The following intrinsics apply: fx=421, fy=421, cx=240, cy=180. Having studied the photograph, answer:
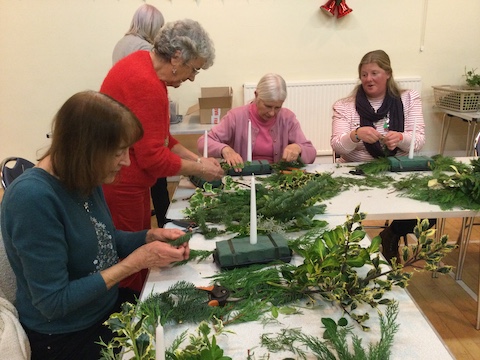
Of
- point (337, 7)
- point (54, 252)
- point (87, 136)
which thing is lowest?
point (54, 252)

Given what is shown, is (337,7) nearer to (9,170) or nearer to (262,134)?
(262,134)

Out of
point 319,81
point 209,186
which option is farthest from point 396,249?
point 319,81

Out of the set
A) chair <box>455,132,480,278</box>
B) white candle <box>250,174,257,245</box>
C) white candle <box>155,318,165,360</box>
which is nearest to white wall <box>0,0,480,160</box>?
chair <box>455,132,480,278</box>

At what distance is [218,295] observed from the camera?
3.83 ft

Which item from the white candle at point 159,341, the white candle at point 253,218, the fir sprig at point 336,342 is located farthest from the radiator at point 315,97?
the white candle at point 159,341

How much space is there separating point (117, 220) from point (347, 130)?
1.60m

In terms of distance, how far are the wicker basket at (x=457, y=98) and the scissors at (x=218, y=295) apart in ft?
12.8

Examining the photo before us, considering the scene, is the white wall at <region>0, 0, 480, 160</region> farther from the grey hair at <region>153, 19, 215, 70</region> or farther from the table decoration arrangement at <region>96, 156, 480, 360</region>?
the table decoration arrangement at <region>96, 156, 480, 360</region>

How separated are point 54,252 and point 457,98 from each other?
4.32 m

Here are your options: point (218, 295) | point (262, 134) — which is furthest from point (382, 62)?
point (218, 295)

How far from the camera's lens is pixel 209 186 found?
80.9 inches

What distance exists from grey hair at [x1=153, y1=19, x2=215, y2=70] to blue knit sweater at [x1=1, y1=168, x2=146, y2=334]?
760mm

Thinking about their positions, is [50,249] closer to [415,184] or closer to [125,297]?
[125,297]

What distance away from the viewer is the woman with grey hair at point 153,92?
70.7 inches
